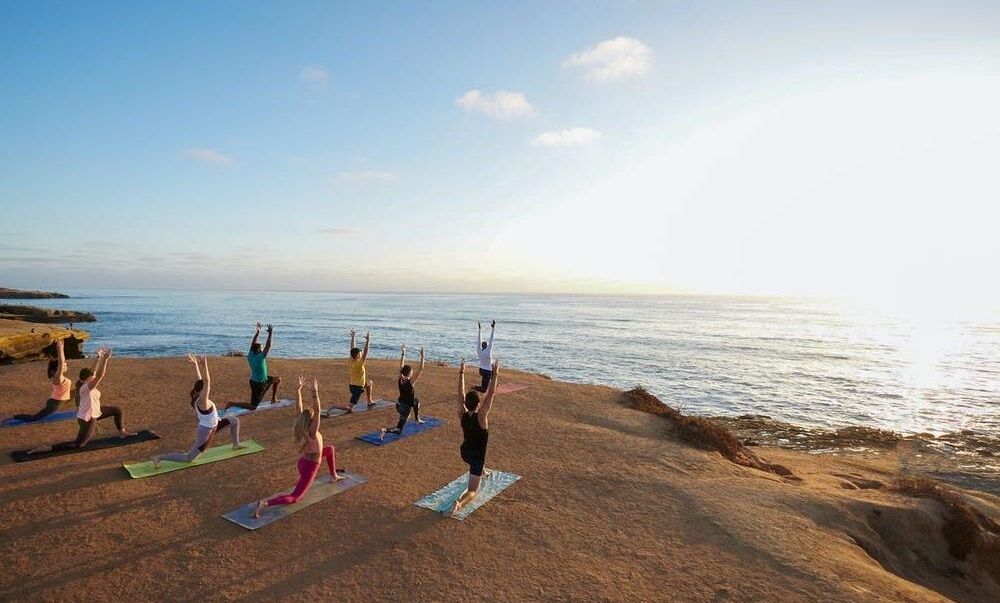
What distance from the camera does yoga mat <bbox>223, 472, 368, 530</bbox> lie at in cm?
729

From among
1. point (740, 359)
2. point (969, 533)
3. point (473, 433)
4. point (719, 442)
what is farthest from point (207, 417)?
point (740, 359)

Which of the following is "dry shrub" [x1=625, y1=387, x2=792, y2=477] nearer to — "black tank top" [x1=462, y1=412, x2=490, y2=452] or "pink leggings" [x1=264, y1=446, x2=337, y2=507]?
"black tank top" [x1=462, y1=412, x2=490, y2=452]

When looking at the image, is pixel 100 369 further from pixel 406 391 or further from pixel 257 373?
pixel 406 391

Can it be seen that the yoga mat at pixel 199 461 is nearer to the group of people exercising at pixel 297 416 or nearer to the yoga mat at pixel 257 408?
the group of people exercising at pixel 297 416

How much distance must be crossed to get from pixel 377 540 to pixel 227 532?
2319 mm

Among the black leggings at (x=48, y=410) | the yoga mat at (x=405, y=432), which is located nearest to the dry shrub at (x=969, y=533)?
the yoga mat at (x=405, y=432)

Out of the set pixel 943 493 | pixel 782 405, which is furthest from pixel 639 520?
pixel 782 405

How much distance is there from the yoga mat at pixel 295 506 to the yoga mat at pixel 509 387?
9.25 m

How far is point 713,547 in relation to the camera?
23.4ft

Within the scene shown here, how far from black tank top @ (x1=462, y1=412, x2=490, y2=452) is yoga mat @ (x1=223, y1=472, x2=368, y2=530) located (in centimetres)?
258

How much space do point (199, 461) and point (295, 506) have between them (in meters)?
3.44

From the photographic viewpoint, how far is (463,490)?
8.66 metres

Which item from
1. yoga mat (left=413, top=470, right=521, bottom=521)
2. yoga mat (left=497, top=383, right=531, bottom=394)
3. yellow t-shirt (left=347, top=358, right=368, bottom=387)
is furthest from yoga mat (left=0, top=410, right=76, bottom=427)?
yoga mat (left=497, top=383, right=531, bottom=394)

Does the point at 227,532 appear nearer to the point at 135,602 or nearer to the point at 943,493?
the point at 135,602
